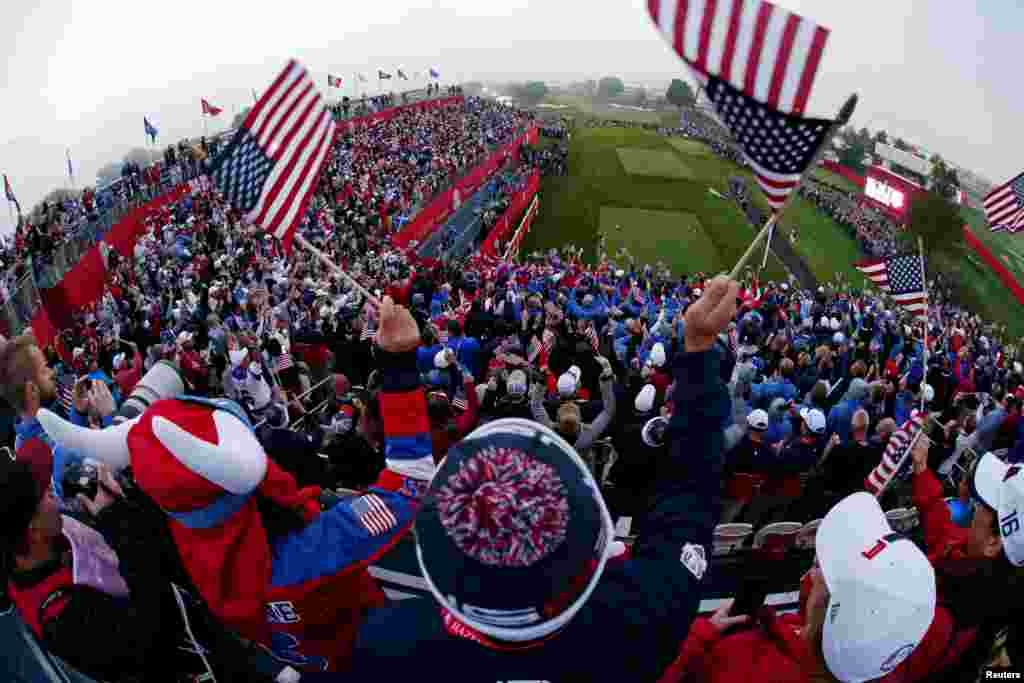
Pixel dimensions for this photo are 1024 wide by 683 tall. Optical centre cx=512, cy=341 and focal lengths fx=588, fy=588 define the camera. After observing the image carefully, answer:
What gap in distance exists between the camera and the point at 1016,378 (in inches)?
505

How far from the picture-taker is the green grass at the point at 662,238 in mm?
28328

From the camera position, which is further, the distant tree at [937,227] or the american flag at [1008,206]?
the distant tree at [937,227]

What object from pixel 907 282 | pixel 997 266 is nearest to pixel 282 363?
pixel 907 282

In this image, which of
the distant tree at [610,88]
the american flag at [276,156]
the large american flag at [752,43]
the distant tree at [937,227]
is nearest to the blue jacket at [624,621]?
the large american flag at [752,43]

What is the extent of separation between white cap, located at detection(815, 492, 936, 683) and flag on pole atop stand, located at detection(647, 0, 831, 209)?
1.90 meters

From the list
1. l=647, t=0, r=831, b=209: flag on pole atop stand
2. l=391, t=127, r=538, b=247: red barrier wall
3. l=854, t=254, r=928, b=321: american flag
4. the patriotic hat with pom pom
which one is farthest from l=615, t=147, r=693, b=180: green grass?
the patriotic hat with pom pom

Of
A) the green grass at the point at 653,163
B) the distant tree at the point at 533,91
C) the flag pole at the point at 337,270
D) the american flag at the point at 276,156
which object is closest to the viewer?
the flag pole at the point at 337,270

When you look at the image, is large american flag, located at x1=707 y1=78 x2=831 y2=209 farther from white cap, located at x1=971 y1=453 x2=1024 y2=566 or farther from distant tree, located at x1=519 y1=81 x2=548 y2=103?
distant tree, located at x1=519 y1=81 x2=548 y2=103

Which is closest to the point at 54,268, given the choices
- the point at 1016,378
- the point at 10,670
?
the point at 10,670

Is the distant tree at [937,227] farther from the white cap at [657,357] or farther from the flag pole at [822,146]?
the flag pole at [822,146]

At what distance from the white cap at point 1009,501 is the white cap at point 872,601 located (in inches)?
51.0

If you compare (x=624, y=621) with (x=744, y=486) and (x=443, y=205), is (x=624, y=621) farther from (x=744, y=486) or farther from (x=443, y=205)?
(x=443, y=205)

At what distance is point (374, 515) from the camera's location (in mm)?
2168

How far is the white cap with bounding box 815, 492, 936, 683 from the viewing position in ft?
5.63
